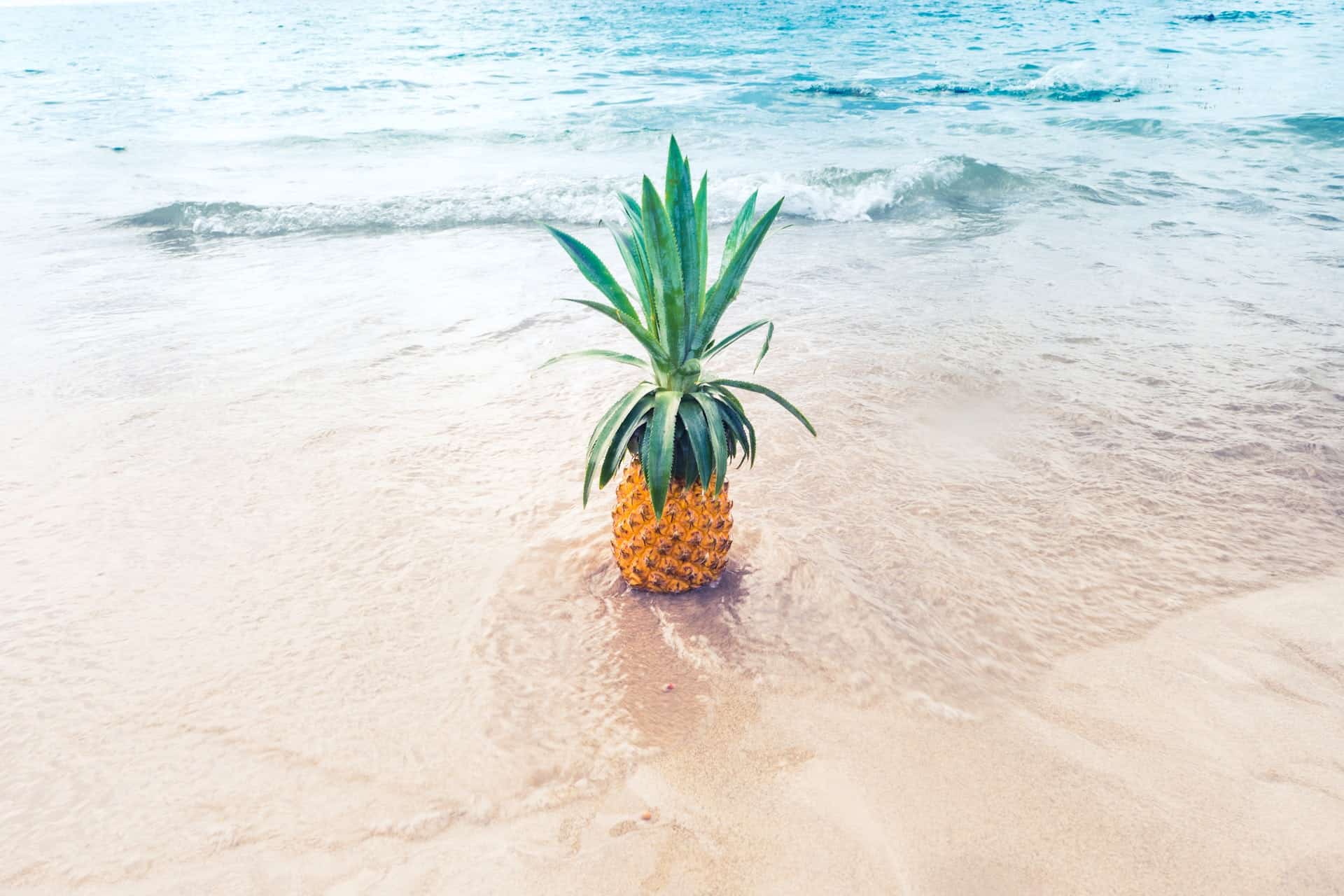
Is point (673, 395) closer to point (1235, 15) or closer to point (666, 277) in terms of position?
point (666, 277)

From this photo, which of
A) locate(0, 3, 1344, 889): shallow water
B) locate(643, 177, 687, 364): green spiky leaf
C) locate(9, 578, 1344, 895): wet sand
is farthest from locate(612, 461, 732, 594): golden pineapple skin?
locate(643, 177, 687, 364): green spiky leaf

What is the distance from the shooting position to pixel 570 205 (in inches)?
369

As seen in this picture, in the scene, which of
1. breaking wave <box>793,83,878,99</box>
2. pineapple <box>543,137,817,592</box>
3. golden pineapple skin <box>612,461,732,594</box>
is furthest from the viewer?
breaking wave <box>793,83,878,99</box>

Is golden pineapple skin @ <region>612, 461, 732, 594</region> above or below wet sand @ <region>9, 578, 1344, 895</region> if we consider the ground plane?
above

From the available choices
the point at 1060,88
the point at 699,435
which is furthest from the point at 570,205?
the point at 1060,88

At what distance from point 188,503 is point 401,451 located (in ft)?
2.93

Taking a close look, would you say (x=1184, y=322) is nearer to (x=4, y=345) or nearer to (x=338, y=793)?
(x=338, y=793)

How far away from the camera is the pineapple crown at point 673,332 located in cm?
227

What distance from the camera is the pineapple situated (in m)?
2.28

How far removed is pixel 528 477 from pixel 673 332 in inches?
56.2

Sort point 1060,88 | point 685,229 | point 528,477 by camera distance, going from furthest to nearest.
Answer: point 1060,88 < point 528,477 < point 685,229

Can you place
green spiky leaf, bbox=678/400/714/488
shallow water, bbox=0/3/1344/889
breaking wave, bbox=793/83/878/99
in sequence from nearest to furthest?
shallow water, bbox=0/3/1344/889, green spiky leaf, bbox=678/400/714/488, breaking wave, bbox=793/83/878/99

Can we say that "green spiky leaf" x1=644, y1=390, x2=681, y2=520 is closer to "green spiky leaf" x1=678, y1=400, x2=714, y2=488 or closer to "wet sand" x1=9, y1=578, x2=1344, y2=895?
"green spiky leaf" x1=678, y1=400, x2=714, y2=488

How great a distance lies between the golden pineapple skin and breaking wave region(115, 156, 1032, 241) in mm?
6011
